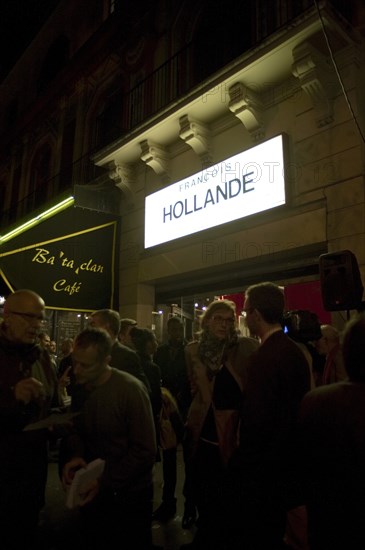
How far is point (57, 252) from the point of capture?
293 inches

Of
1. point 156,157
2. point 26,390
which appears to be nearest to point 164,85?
point 156,157

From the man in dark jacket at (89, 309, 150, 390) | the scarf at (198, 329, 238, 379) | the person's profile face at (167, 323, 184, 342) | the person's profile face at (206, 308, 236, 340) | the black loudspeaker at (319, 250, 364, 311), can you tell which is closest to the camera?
the scarf at (198, 329, 238, 379)

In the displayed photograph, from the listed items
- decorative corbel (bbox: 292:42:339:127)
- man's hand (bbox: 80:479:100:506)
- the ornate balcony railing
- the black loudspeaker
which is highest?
the ornate balcony railing

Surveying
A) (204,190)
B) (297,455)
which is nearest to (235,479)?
(297,455)

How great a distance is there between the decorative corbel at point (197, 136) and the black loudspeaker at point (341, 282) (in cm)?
364

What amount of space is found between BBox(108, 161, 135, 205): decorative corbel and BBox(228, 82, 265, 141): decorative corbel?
3030mm

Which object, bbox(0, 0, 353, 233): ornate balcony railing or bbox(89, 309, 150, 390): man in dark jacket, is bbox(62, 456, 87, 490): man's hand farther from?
bbox(0, 0, 353, 233): ornate balcony railing

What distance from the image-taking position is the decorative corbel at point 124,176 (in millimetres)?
8320

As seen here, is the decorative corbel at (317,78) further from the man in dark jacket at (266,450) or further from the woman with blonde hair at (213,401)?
the man in dark jacket at (266,450)

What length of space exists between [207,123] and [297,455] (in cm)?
623

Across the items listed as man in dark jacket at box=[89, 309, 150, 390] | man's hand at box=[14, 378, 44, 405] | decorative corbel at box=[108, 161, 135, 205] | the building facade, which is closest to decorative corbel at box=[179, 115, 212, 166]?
the building facade

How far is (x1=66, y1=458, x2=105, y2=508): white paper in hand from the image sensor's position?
2025 mm

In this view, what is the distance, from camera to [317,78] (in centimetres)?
513

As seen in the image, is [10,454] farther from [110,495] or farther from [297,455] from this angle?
[297,455]
